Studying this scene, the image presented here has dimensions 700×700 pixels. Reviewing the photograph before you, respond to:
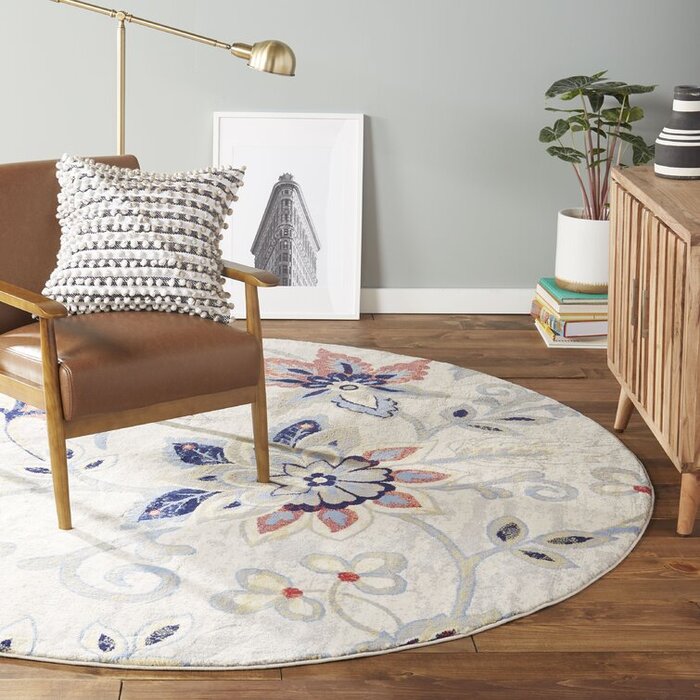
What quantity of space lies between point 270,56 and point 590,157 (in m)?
1.66

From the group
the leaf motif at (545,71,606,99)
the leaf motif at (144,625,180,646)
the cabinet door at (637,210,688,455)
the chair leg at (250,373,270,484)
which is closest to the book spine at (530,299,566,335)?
the leaf motif at (545,71,606,99)

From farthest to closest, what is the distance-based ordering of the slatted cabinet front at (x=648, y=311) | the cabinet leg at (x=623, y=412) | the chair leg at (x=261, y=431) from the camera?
the cabinet leg at (x=623, y=412) → the chair leg at (x=261, y=431) → the slatted cabinet front at (x=648, y=311)

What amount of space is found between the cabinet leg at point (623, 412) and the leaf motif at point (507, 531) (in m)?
0.78

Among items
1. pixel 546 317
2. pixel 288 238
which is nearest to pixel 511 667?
pixel 546 317

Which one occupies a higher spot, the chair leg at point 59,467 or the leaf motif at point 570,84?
the leaf motif at point 570,84

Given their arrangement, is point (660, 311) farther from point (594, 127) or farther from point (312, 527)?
point (594, 127)

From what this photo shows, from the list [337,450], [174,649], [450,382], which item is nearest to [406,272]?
[450,382]

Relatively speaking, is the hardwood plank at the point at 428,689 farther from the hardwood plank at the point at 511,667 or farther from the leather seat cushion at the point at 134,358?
the leather seat cushion at the point at 134,358

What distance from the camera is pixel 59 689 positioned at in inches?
81.1

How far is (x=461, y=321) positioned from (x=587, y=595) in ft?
7.65

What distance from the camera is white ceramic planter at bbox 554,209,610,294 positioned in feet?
13.9

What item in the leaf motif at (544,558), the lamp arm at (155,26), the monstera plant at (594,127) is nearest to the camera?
the leaf motif at (544,558)

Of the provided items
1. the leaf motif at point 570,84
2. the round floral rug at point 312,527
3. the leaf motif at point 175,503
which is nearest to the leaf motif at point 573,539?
the round floral rug at point 312,527

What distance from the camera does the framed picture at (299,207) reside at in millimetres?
4500
